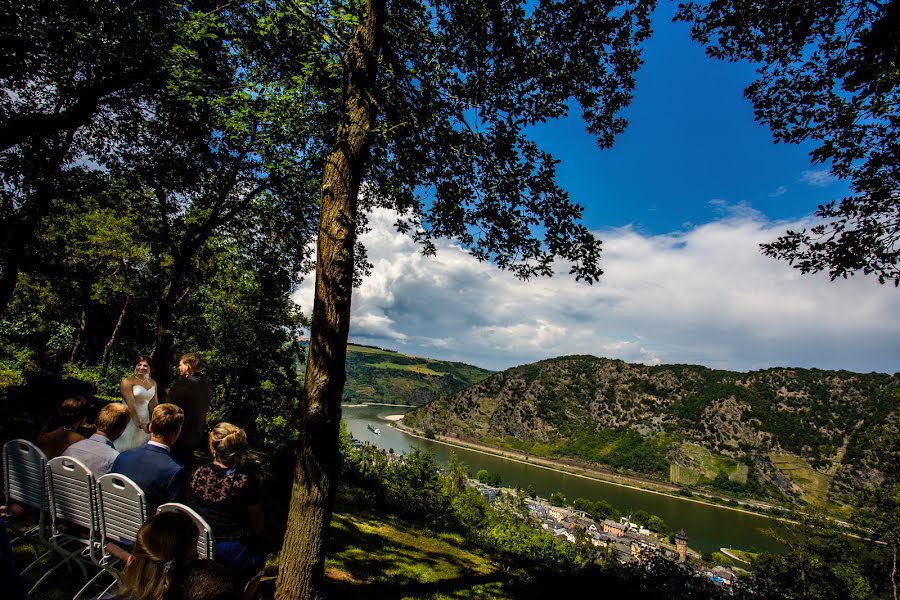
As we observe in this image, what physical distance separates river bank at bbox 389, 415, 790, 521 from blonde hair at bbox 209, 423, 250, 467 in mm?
105460

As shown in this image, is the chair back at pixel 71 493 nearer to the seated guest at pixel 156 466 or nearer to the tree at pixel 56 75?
the seated guest at pixel 156 466

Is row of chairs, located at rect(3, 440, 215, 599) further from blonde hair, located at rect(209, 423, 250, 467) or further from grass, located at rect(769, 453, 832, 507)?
grass, located at rect(769, 453, 832, 507)

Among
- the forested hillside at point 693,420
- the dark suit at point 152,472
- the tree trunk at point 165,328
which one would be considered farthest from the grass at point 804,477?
the dark suit at point 152,472

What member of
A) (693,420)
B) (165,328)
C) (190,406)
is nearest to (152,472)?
(190,406)

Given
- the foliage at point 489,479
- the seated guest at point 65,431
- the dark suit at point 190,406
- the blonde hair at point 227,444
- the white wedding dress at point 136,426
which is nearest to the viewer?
the blonde hair at point 227,444

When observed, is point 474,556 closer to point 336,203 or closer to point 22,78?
point 336,203

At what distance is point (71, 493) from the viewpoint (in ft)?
8.93

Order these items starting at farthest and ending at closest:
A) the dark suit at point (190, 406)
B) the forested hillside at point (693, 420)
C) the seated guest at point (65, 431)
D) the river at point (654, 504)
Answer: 1. the forested hillside at point (693, 420)
2. the river at point (654, 504)
3. the dark suit at point (190, 406)
4. the seated guest at point (65, 431)

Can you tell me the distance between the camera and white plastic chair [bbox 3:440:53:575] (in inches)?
109

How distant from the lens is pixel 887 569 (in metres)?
17.8

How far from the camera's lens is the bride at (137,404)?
417 cm

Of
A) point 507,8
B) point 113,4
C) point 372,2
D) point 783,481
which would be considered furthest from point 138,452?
point 783,481

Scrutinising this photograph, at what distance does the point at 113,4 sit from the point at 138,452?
309 inches

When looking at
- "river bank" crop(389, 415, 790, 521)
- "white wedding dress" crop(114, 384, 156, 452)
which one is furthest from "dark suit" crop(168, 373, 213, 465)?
"river bank" crop(389, 415, 790, 521)
